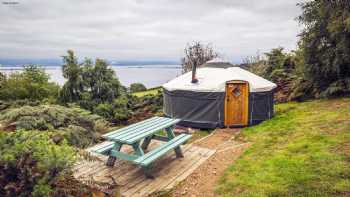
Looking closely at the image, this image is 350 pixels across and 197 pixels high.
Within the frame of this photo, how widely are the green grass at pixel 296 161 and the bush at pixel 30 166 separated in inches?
81.4

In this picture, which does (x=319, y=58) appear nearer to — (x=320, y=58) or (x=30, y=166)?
(x=320, y=58)

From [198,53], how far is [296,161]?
14933 mm

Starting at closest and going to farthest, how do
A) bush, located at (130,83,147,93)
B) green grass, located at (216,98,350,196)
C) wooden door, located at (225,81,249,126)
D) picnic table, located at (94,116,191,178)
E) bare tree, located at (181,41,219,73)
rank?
green grass, located at (216,98,350,196) → picnic table, located at (94,116,191,178) → wooden door, located at (225,81,249,126) → bare tree, located at (181,41,219,73) → bush, located at (130,83,147,93)

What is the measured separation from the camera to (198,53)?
59.1ft

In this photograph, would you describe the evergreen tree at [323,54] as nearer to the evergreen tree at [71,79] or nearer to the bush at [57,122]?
the bush at [57,122]

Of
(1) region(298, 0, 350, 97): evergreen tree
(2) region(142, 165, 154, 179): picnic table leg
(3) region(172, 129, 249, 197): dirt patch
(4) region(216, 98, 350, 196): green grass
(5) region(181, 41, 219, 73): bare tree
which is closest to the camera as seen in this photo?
(4) region(216, 98, 350, 196): green grass

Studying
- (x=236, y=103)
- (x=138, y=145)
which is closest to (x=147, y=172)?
(x=138, y=145)

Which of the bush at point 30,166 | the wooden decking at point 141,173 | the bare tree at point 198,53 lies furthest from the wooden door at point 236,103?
the bare tree at point 198,53

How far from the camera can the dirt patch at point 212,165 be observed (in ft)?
11.1

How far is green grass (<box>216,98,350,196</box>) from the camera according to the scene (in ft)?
9.82

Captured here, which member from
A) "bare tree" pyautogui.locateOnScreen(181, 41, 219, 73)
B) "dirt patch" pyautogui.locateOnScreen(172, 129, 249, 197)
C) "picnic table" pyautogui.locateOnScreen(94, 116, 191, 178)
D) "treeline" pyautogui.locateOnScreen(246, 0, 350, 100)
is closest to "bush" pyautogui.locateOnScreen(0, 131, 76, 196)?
"picnic table" pyautogui.locateOnScreen(94, 116, 191, 178)

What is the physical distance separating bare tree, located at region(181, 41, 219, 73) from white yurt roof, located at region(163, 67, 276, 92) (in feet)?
32.2

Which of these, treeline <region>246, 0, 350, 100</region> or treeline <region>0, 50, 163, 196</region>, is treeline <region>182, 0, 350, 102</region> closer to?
treeline <region>246, 0, 350, 100</region>

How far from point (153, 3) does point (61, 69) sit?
800 centimetres
